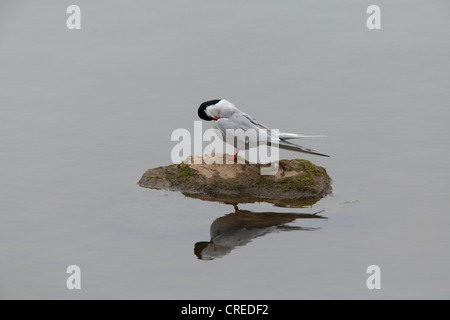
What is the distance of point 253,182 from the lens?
10.1 meters

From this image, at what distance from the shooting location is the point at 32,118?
1303 cm

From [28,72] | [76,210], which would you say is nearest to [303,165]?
[76,210]

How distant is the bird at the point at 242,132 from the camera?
33.0 ft

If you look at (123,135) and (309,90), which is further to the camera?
(309,90)

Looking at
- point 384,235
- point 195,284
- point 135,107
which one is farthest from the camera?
point 135,107

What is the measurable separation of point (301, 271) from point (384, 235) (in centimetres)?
127

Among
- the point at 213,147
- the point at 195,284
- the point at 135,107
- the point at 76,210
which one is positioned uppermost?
the point at 135,107

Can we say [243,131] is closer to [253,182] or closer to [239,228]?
[253,182]

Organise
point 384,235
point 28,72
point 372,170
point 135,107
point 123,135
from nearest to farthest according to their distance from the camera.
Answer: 1. point 384,235
2. point 372,170
3. point 123,135
4. point 135,107
5. point 28,72

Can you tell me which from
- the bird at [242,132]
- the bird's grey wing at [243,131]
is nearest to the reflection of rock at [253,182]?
the bird at [242,132]

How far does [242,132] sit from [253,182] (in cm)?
63

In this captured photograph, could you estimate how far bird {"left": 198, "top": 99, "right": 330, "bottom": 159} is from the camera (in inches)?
396

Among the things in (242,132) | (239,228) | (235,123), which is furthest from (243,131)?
(239,228)

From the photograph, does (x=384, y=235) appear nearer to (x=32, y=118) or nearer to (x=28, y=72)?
(x=32, y=118)
